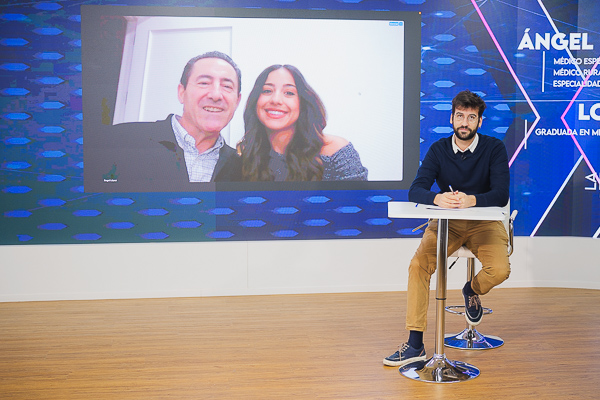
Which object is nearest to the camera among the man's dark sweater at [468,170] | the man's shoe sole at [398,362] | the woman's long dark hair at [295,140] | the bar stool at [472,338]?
the man's shoe sole at [398,362]

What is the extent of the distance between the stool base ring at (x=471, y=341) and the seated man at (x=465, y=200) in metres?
0.16

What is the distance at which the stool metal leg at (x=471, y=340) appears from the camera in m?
3.60

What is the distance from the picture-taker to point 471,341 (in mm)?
3643

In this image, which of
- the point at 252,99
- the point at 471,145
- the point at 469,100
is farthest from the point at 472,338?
the point at 252,99

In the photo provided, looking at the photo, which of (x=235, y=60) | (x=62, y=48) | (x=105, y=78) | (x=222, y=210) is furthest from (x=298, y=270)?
(x=62, y=48)

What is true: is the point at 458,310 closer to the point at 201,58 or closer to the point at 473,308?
the point at 473,308

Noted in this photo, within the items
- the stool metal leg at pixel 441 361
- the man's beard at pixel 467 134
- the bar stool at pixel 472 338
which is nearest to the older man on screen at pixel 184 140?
the man's beard at pixel 467 134

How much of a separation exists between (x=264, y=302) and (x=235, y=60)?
1916 millimetres

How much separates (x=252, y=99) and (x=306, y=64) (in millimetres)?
519

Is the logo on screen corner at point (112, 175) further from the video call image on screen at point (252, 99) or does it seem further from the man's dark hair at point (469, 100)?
the man's dark hair at point (469, 100)

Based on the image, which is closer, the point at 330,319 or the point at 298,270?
the point at 330,319

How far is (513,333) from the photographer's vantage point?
389cm

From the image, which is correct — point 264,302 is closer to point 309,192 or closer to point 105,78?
point 309,192

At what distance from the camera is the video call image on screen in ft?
15.9
